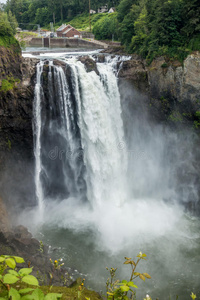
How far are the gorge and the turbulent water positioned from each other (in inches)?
2.9

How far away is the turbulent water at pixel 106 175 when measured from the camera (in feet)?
47.1

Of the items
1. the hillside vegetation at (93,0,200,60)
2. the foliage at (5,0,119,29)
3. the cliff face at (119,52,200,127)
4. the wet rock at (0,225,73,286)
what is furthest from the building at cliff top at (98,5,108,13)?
the wet rock at (0,225,73,286)

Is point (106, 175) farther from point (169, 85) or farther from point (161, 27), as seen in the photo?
point (161, 27)

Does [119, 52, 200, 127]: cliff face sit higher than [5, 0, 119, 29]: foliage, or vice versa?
[5, 0, 119, 29]: foliage

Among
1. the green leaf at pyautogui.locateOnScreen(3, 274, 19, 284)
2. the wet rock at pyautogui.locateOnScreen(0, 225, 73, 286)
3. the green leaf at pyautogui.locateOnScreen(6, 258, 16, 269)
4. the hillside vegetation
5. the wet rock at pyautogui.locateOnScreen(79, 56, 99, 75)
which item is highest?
the hillside vegetation

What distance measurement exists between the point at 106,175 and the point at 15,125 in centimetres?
745

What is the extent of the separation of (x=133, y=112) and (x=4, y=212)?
12100 mm

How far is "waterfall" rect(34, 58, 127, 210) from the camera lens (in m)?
17.1

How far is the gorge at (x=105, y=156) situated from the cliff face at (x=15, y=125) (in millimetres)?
67

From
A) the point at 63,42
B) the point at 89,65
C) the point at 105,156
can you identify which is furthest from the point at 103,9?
the point at 105,156

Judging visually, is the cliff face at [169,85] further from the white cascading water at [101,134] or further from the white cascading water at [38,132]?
the white cascading water at [38,132]

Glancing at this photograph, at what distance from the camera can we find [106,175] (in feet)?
61.6

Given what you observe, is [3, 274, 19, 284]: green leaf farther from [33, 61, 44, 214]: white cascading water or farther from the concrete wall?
the concrete wall

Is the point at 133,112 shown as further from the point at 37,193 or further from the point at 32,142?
the point at 37,193
